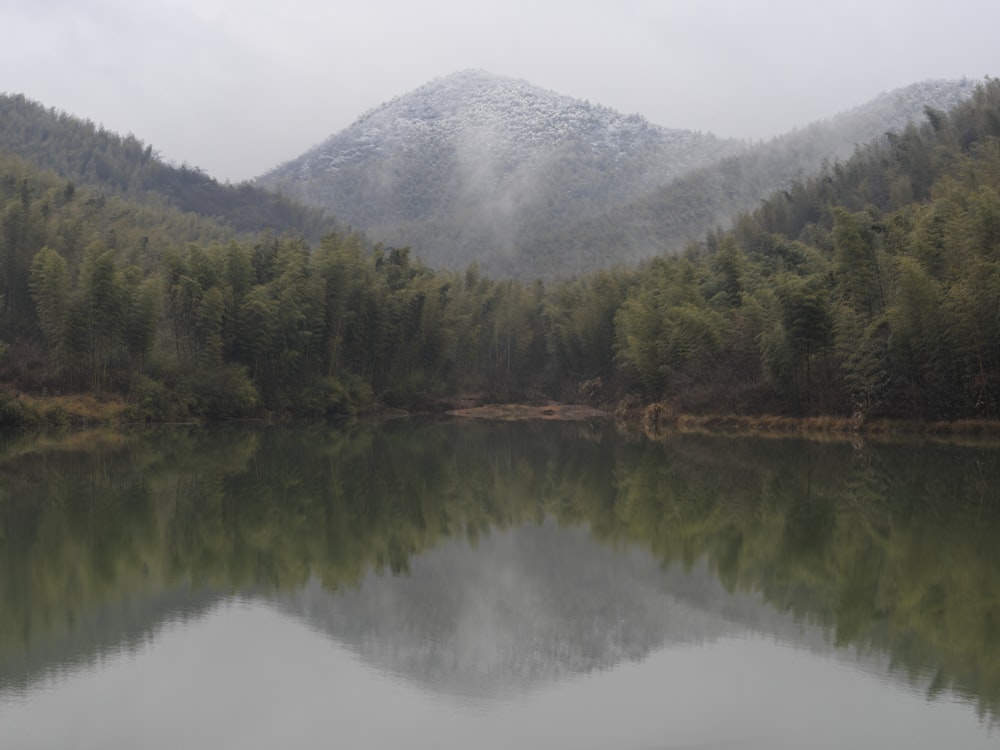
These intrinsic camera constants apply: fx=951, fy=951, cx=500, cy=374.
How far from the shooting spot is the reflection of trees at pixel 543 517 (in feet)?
25.9

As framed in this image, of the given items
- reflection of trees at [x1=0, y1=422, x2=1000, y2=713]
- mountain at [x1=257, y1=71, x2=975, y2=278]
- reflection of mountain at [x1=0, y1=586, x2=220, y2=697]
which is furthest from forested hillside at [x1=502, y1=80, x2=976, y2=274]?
reflection of mountain at [x1=0, y1=586, x2=220, y2=697]

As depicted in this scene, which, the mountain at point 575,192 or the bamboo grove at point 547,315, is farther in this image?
the mountain at point 575,192

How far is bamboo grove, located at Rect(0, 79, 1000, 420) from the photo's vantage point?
28062mm

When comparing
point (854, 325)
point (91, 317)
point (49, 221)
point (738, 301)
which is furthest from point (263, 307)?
Answer: point (854, 325)

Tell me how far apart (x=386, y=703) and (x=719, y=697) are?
210 centimetres

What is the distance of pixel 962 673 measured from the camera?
20.4ft

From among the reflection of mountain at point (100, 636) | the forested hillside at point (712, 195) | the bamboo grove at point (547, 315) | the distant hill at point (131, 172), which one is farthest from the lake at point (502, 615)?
the forested hillside at point (712, 195)

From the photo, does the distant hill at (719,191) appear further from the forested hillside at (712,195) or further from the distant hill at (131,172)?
the distant hill at (131,172)

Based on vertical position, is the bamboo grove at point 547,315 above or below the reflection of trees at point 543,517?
above

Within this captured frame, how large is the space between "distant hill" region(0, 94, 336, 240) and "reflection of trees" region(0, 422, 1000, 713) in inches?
2810

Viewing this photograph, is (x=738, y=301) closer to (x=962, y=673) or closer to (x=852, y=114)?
(x=962, y=673)

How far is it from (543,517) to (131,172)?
9183 cm

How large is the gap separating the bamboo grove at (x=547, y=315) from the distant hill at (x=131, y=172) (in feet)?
110

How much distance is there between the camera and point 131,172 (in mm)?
94688
